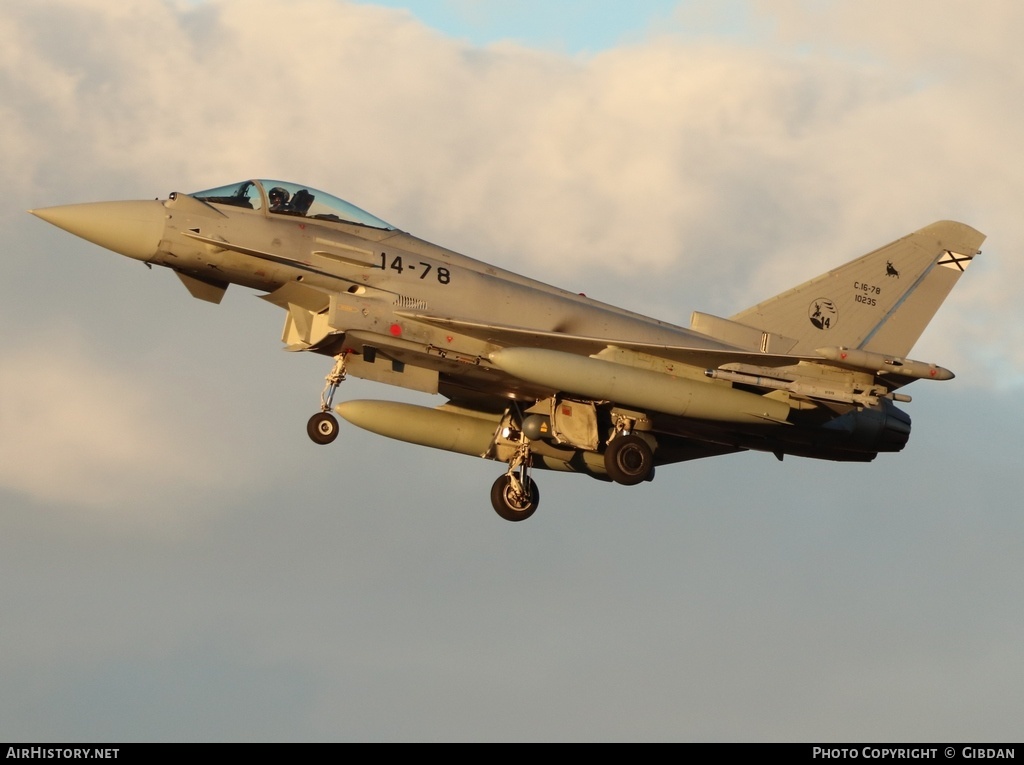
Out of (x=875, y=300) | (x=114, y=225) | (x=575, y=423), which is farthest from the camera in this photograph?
(x=875, y=300)

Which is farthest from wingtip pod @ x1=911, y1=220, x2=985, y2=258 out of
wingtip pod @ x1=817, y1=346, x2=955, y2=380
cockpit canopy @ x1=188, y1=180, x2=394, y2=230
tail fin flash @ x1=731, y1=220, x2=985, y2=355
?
cockpit canopy @ x1=188, y1=180, x2=394, y2=230

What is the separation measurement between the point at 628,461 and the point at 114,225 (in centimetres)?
830

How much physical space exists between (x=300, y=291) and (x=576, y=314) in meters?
4.41

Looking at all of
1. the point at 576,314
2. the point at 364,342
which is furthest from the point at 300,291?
the point at 576,314

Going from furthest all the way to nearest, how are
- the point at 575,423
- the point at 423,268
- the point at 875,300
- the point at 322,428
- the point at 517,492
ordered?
the point at 875,300, the point at 517,492, the point at 575,423, the point at 423,268, the point at 322,428

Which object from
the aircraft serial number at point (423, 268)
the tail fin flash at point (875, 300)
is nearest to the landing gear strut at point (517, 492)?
the aircraft serial number at point (423, 268)

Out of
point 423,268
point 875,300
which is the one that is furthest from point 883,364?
point 423,268

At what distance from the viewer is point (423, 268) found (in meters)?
21.8

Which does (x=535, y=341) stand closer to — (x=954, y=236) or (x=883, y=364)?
(x=883, y=364)

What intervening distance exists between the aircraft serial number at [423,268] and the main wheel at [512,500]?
12.9 feet

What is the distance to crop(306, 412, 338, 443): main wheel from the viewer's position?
2081cm

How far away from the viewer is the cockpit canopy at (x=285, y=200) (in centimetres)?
2105
